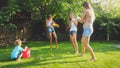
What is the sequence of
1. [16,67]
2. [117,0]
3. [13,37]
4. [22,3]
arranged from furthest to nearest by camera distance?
[117,0] < [13,37] < [22,3] < [16,67]

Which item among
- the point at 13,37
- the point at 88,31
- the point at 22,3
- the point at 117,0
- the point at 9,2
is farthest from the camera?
the point at 117,0

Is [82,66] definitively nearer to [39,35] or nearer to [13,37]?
[13,37]

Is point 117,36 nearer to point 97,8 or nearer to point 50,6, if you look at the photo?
point 97,8

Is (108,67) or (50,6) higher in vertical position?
(50,6)

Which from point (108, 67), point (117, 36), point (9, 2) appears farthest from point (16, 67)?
point (117, 36)

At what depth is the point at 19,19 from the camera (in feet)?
69.0

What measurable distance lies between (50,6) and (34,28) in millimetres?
4201

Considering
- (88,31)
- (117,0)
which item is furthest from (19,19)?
(88,31)

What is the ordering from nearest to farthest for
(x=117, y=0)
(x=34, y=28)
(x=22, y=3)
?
1. (x=22, y=3)
2. (x=34, y=28)
3. (x=117, y=0)

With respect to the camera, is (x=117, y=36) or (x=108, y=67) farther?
(x=117, y=36)

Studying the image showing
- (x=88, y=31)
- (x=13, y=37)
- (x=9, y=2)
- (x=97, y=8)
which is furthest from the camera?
(x=97, y=8)

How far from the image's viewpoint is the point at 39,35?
74.6 ft

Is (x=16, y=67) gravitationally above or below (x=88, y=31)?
below

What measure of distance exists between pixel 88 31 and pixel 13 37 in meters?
10.9
